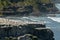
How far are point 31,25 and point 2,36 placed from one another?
182 cm

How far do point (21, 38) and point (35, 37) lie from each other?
2.62 feet

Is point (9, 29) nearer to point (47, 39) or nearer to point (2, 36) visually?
point (2, 36)

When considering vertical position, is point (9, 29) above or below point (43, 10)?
above

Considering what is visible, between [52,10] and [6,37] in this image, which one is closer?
[6,37]

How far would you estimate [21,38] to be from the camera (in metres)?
20.0

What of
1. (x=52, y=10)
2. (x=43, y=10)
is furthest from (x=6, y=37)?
(x=52, y=10)

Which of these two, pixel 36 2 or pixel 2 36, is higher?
pixel 2 36

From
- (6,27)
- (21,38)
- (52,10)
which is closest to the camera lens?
(21,38)

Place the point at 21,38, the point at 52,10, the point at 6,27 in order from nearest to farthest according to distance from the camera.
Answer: the point at 21,38 → the point at 6,27 → the point at 52,10

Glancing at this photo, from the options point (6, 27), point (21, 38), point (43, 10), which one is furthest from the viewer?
point (43, 10)

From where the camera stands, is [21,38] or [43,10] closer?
[21,38]

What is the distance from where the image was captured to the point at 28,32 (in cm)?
2158

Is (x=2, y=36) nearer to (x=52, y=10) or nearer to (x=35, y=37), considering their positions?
(x=35, y=37)

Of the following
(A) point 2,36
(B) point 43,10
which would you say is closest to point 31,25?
(A) point 2,36
